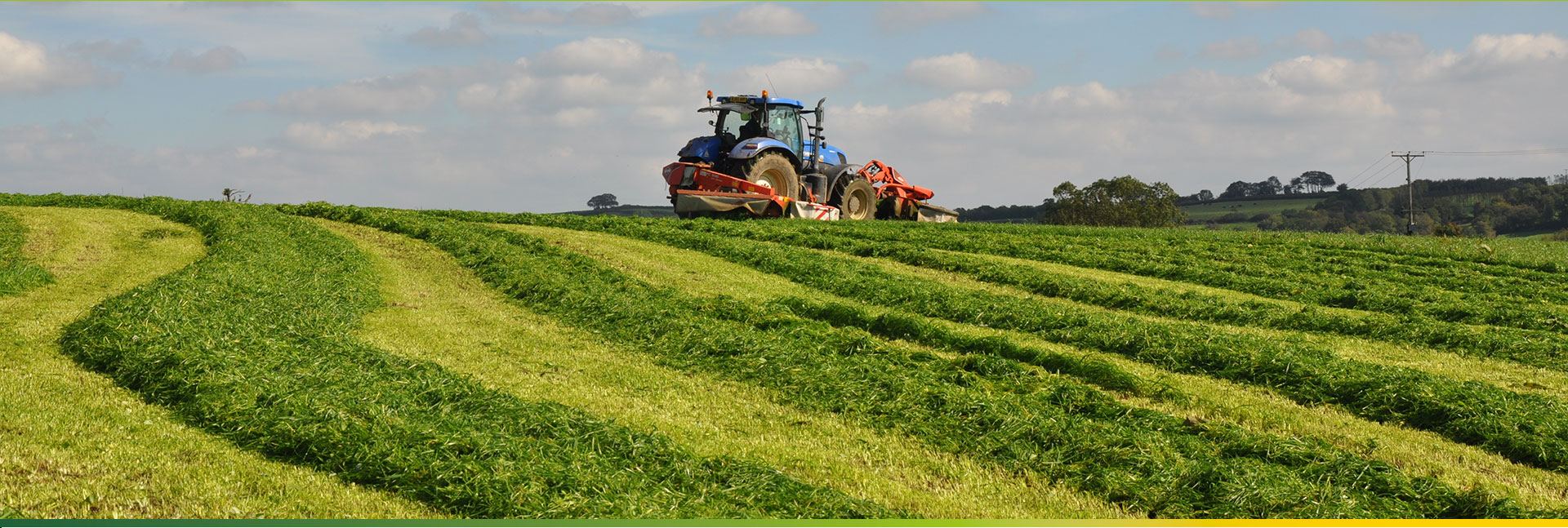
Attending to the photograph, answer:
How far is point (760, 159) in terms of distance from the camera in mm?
27125

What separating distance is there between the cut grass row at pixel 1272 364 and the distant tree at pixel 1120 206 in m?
53.0

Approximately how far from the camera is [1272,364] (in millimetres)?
11164

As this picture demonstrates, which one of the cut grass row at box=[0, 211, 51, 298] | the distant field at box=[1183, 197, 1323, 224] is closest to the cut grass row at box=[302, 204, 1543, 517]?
the cut grass row at box=[0, 211, 51, 298]

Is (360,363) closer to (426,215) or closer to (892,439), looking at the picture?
(892,439)

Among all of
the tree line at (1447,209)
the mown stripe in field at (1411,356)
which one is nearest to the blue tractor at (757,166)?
the mown stripe in field at (1411,356)

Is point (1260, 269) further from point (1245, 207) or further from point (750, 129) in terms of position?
point (1245, 207)

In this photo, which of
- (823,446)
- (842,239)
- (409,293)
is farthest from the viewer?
(842,239)

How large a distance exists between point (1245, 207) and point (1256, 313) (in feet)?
297

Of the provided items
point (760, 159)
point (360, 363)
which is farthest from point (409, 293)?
point (760, 159)

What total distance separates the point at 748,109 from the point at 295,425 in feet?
70.4

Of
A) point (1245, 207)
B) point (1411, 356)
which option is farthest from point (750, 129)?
point (1245, 207)

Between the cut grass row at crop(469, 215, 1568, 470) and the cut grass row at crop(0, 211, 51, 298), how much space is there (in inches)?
451

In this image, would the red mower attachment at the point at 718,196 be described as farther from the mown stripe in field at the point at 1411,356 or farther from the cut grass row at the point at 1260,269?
the mown stripe in field at the point at 1411,356

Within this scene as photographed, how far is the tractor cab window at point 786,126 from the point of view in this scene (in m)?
28.4
